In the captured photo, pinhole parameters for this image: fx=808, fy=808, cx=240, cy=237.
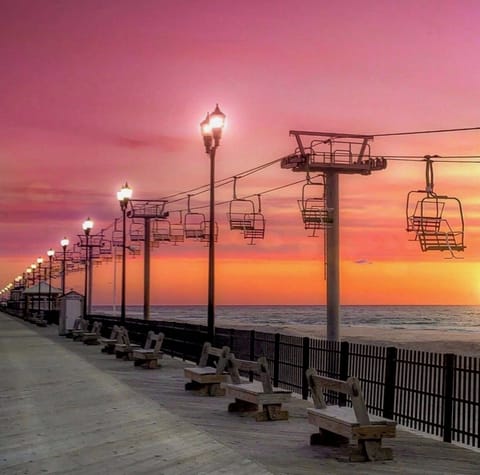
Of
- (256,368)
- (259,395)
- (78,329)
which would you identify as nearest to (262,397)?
(259,395)

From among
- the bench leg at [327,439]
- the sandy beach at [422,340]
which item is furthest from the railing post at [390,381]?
the sandy beach at [422,340]

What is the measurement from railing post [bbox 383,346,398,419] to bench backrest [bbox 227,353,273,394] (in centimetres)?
179

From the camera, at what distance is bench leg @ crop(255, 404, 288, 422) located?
40.7ft

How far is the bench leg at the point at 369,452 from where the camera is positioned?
9.50 metres

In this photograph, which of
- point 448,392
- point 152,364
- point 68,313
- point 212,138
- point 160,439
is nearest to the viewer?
point 160,439

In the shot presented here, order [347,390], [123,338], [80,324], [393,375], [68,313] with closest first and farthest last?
[347,390]
[393,375]
[123,338]
[80,324]
[68,313]

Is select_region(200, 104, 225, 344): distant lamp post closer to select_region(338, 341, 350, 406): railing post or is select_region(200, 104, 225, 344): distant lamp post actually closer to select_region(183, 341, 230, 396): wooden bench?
select_region(183, 341, 230, 396): wooden bench

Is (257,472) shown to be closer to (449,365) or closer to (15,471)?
(15,471)

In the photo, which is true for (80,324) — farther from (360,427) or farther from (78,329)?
(360,427)

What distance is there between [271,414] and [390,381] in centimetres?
190

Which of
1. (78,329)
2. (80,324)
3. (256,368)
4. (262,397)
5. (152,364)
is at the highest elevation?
(256,368)

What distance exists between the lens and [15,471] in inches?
355

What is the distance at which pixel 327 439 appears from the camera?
10.4 m

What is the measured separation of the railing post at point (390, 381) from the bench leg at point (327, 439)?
83.4 inches
